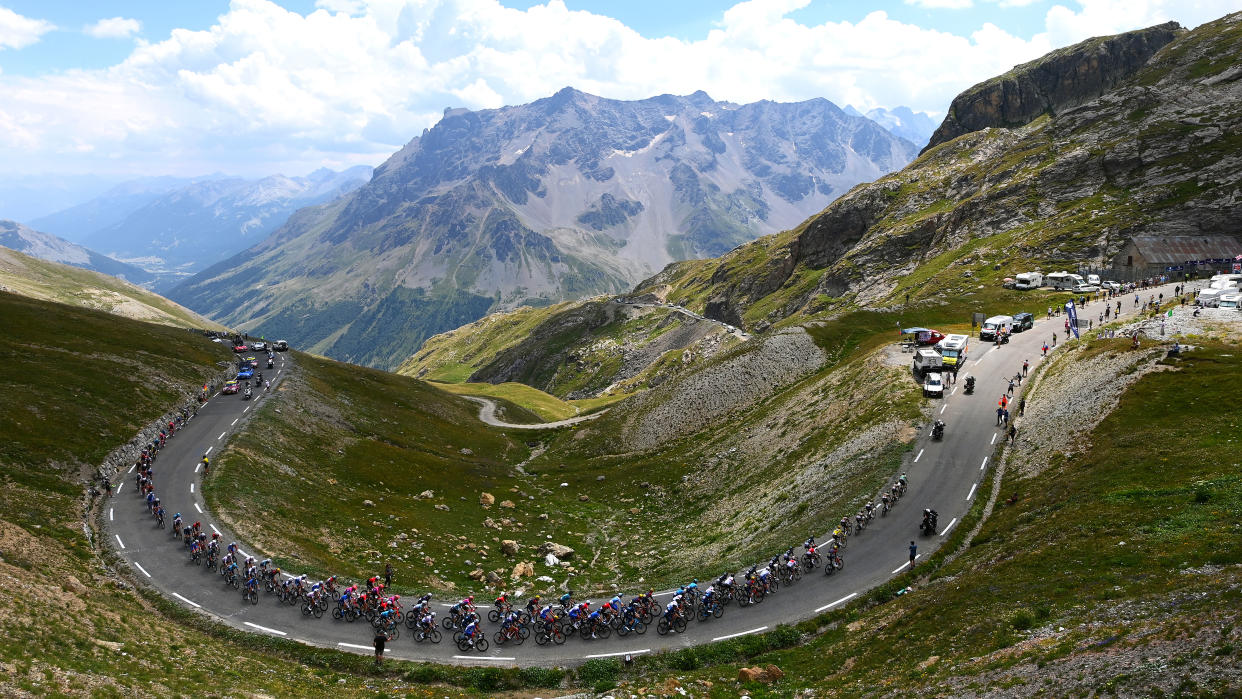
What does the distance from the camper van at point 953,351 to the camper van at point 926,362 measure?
104 cm

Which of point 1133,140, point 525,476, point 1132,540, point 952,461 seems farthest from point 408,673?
point 1133,140

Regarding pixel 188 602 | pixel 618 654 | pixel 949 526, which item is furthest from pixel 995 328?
pixel 188 602

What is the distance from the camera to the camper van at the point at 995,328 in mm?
84812

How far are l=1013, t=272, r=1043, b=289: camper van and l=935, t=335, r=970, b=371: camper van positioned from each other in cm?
5620

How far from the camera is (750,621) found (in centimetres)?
3791

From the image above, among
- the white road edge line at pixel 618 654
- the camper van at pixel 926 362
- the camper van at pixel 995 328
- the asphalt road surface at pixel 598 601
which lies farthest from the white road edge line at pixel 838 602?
the camper van at pixel 995 328

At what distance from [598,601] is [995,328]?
2830 inches

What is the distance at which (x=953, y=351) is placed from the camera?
73250 mm

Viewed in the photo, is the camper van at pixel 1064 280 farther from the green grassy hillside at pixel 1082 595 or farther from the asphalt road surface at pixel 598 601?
the green grassy hillside at pixel 1082 595

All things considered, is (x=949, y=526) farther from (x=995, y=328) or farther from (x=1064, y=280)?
(x=1064, y=280)

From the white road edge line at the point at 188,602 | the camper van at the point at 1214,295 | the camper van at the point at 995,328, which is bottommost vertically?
the white road edge line at the point at 188,602

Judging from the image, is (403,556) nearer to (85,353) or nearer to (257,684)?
(257,684)

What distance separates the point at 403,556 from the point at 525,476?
34.5 metres

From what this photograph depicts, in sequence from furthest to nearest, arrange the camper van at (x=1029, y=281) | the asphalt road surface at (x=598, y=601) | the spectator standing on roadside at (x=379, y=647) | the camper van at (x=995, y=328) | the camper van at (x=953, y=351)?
the camper van at (x=1029, y=281)
the camper van at (x=995, y=328)
the camper van at (x=953, y=351)
the asphalt road surface at (x=598, y=601)
the spectator standing on roadside at (x=379, y=647)
